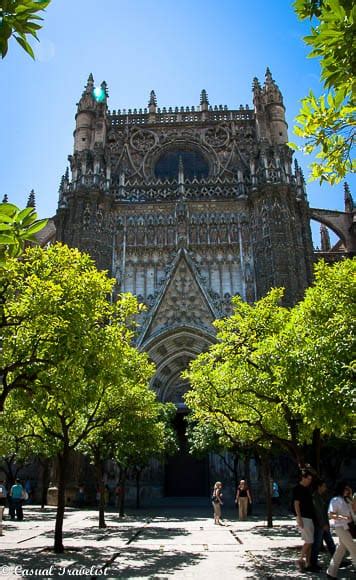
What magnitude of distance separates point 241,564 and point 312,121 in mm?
6892

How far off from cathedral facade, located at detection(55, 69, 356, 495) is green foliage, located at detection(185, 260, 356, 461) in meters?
11.6

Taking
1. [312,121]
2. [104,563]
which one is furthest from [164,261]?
[312,121]

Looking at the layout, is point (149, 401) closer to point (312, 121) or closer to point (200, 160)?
point (312, 121)

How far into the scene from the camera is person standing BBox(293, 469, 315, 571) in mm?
7133

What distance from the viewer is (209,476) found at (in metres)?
24.3

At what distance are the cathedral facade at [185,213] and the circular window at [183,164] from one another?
68 millimetres

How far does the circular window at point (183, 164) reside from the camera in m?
30.8

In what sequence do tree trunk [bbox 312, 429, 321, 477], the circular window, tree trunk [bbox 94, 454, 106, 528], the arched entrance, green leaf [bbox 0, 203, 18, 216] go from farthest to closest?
the circular window, the arched entrance, tree trunk [bbox 94, 454, 106, 528], tree trunk [bbox 312, 429, 321, 477], green leaf [bbox 0, 203, 18, 216]

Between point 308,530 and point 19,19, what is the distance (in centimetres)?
733

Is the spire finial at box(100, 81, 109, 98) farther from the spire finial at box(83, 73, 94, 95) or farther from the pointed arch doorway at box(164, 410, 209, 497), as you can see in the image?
the pointed arch doorway at box(164, 410, 209, 497)

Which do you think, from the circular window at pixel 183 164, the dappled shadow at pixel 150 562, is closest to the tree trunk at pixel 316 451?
the dappled shadow at pixel 150 562

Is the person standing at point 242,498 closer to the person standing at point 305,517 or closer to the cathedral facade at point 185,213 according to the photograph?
the person standing at point 305,517

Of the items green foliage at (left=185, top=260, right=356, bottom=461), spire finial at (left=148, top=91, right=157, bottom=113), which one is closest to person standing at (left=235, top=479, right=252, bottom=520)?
green foliage at (left=185, top=260, right=356, bottom=461)

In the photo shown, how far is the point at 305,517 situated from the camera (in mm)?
7176
